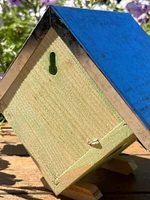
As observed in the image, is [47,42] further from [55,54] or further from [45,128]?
[45,128]

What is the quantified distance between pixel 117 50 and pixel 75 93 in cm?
14

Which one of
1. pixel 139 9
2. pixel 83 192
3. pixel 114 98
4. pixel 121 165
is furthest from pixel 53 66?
pixel 139 9

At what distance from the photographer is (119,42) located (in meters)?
1.14

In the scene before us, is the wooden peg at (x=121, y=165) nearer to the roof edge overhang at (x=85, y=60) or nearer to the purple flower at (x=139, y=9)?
the roof edge overhang at (x=85, y=60)

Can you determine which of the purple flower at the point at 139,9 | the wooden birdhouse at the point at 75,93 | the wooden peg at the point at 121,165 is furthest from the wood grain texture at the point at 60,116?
the purple flower at the point at 139,9

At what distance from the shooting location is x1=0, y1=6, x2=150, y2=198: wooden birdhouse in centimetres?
98

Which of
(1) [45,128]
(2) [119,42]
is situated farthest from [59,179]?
(2) [119,42]

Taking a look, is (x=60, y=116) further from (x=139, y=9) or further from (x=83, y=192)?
(x=139, y=9)

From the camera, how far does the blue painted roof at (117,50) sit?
3.23 ft

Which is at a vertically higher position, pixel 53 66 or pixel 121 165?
pixel 53 66

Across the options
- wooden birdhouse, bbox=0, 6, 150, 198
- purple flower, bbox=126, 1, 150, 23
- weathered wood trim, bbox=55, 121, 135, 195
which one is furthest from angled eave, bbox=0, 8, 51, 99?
purple flower, bbox=126, 1, 150, 23

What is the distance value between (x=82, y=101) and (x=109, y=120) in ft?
0.23

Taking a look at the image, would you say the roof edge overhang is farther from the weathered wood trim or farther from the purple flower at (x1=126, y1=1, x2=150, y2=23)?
the purple flower at (x1=126, y1=1, x2=150, y2=23)

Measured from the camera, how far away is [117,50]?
1.09 meters
